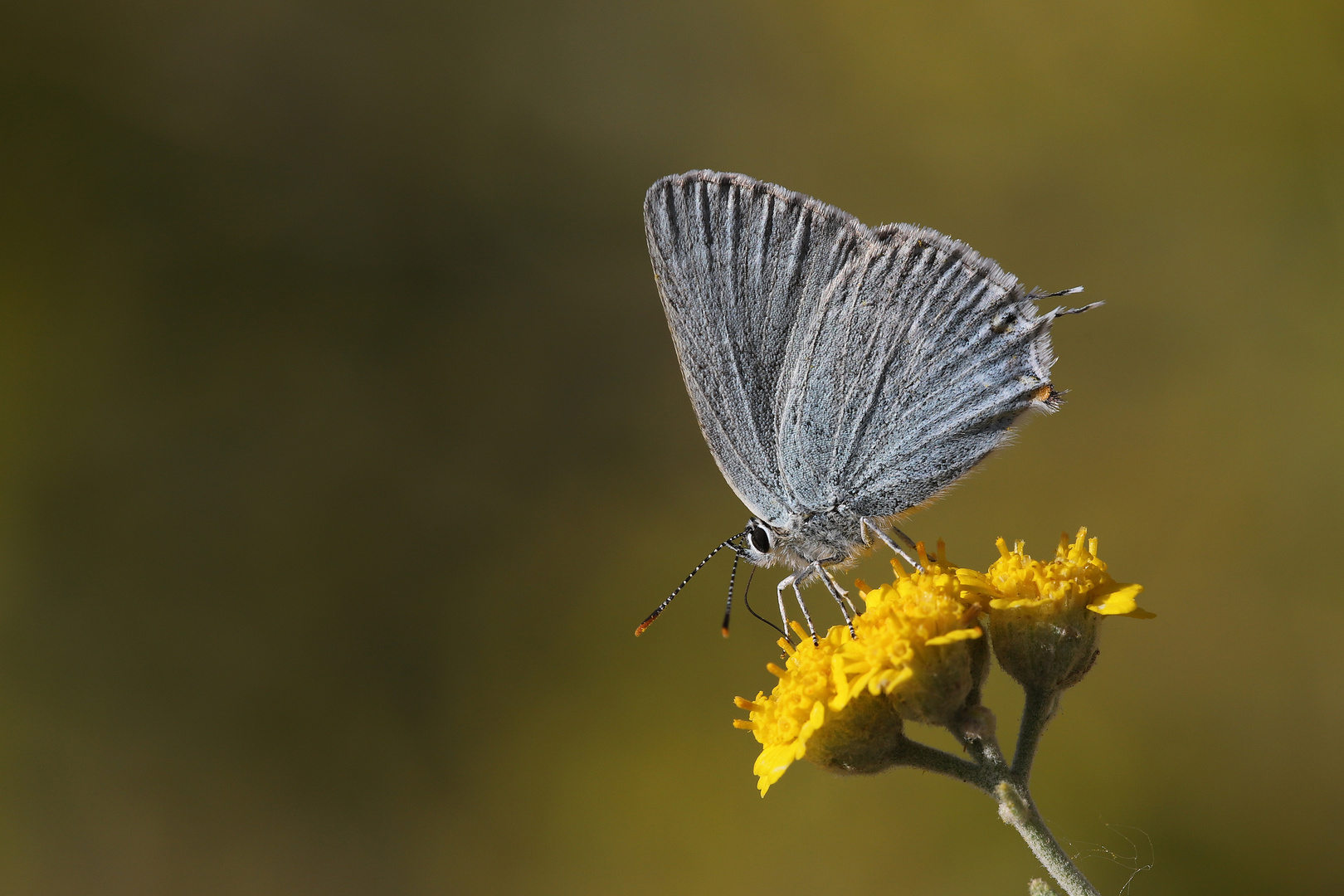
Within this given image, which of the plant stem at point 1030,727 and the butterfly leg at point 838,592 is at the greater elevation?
the butterfly leg at point 838,592

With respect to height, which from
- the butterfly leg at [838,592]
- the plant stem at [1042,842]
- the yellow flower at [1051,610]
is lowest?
the plant stem at [1042,842]

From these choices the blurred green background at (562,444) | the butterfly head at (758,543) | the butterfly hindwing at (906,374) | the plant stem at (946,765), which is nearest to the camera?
the plant stem at (946,765)

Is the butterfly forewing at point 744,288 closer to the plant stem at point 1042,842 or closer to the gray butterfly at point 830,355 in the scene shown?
the gray butterfly at point 830,355

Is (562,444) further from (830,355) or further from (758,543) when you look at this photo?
(830,355)

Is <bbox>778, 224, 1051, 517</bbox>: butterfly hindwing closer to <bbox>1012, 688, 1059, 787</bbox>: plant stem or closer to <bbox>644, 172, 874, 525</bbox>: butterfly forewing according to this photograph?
<bbox>644, 172, 874, 525</bbox>: butterfly forewing

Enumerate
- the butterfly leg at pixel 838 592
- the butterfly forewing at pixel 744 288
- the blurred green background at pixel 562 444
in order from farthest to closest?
the blurred green background at pixel 562 444 → the butterfly forewing at pixel 744 288 → the butterfly leg at pixel 838 592

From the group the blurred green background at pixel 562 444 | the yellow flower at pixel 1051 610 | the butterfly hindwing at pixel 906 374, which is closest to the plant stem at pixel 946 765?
the yellow flower at pixel 1051 610

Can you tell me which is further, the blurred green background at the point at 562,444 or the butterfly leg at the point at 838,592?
the blurred green background at the point at 562,444

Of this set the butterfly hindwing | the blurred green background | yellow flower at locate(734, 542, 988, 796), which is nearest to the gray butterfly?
the butterfly hindwing
